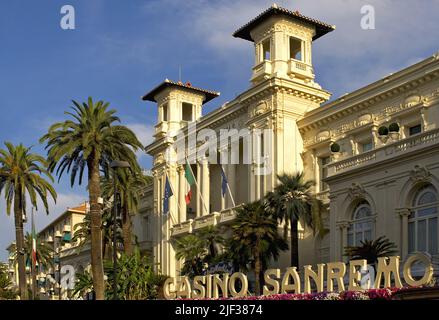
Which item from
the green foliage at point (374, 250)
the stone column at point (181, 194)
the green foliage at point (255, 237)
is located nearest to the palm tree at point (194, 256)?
the green foliage at point (255, 237)

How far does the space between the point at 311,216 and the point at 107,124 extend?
13.8 metres

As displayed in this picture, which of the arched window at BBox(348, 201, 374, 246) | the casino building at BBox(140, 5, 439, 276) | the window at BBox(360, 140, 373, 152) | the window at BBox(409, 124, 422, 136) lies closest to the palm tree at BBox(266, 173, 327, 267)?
the casino building at BBox(140, 5, 439, 276)

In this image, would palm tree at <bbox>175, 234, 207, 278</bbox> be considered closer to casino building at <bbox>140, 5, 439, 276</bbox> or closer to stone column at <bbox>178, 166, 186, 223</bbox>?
casino building at <bbox>140, 5, 439, 276</bbox>

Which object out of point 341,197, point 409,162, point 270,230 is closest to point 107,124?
point 270,230

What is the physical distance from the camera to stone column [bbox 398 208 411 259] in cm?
3941

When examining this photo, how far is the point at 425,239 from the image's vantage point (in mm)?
39031

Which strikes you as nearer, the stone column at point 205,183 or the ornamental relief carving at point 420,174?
the ornamental relief carving at point 420,174

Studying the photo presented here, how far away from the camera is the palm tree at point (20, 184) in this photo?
178ft

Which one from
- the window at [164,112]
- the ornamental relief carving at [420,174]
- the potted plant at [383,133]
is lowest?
the ornamental relief carving at [420,174]

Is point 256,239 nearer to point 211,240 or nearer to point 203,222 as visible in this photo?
point 211,240

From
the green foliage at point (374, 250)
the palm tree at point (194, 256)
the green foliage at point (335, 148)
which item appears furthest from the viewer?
the palm tree at point (194, 256)

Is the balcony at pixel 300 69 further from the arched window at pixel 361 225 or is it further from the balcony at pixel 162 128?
the balcony at pixel 162 128

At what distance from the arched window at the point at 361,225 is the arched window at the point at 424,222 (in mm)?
2711

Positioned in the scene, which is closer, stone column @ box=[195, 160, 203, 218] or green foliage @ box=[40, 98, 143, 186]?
green foliage @ box=[40, 98, 143, 186]
